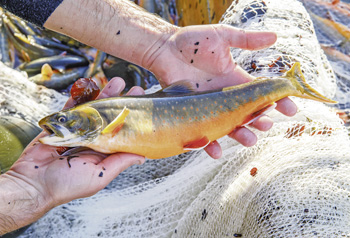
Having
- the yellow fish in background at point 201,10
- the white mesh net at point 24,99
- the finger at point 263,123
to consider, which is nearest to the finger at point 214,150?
the finger at point 263,123

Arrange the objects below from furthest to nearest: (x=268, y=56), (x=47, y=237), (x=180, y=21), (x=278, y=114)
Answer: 1. (x=180, y=21)
2. (x=268, y=56)
3. (x=278, y=114)
4. (x=47, y=237)

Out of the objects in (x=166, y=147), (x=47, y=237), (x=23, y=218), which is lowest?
(x=47, y=237)

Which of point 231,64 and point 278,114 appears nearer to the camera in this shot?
point 231,64

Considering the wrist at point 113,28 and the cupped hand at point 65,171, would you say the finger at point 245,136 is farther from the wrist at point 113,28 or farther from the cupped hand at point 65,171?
the wrist at point 113,28

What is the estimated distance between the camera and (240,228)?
7.63 feet

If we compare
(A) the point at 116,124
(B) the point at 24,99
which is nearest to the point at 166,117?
(A) the point at 116,124

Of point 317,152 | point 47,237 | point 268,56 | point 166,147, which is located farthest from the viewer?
point 268,56

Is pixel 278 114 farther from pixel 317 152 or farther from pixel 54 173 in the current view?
pixel 54 173

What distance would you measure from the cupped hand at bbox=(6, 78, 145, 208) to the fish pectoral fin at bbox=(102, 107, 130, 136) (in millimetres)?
191

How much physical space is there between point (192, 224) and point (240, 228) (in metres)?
0.38

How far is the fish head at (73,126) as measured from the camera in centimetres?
198

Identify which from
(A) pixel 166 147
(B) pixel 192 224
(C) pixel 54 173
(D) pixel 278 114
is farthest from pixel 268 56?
(C) pixel 54 173

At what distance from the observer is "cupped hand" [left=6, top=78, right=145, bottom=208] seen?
196 cm

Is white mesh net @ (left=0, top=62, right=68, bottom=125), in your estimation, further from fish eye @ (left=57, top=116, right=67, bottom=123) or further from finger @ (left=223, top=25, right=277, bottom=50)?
finger @ (left=223, top=25, right=277, bottom=50)
